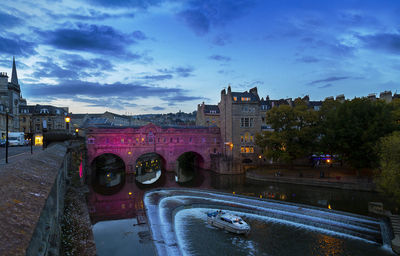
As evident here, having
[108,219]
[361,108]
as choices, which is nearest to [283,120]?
[361,108]

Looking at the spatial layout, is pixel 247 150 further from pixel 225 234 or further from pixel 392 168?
pixel 225 234

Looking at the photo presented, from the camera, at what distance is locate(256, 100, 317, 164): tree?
52.6 metres

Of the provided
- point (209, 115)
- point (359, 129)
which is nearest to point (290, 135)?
point (359, 129)

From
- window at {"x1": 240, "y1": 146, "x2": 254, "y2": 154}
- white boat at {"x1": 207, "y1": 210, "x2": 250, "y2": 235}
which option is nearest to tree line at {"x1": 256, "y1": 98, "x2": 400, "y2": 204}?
window at {"x1": 240, "y1": 146, "x2": 254, "y2": 154}

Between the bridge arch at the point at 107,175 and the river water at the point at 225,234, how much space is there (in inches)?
293

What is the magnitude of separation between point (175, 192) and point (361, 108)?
113 ft

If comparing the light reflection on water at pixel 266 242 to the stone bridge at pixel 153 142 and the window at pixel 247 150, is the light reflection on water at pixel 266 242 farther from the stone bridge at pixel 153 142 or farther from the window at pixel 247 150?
the window at pixel 247 150

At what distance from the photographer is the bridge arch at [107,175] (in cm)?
4903

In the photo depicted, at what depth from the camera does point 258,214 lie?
1230 inches

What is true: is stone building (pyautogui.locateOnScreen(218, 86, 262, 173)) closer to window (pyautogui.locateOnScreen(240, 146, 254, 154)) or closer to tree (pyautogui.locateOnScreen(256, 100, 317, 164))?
window (pyautogui.locateOnScreen(240, 146, 254, 154))

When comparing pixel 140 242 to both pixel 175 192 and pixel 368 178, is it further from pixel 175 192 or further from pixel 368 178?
pixel 368 178

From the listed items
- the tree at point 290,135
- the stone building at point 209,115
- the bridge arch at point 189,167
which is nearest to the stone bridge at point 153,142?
the bridge arch at point 189,167

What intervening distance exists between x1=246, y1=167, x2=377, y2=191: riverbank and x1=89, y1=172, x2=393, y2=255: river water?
125 inches

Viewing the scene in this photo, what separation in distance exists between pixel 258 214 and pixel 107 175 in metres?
43.2
